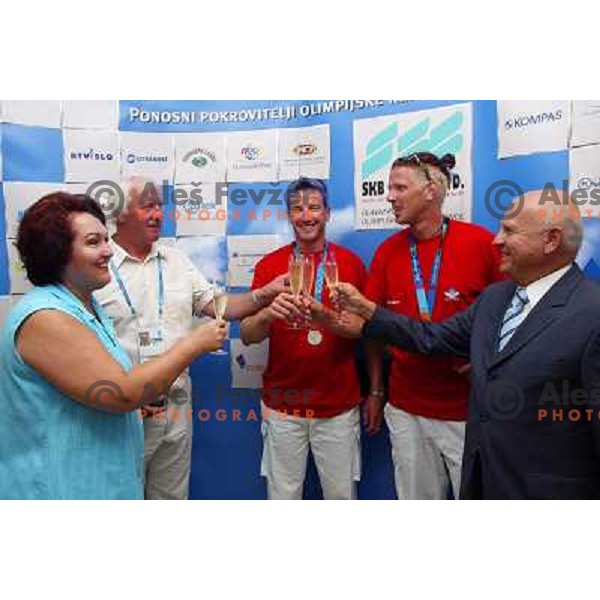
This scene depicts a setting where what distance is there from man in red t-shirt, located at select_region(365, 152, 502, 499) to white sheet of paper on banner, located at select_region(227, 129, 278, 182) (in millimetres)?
595

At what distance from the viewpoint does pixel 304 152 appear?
2.96 metres

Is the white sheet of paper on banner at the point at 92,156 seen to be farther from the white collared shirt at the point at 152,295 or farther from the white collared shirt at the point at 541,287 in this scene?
the white collared shirt at the point at 541,287

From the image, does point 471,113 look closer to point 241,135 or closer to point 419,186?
point 419,186

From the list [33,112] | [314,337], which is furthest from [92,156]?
[314,337]

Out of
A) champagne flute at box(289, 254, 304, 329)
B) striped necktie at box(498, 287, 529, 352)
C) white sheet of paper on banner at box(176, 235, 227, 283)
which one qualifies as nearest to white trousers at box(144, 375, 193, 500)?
white sheet of paper on banner at box(176, 235, 227, 283)

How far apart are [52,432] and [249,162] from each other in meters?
1.64

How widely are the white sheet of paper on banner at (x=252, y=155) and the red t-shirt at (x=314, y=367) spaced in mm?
434

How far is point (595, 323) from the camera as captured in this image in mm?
1938

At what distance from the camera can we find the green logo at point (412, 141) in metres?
2.84

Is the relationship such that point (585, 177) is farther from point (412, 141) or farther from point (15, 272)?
point (15, 272)

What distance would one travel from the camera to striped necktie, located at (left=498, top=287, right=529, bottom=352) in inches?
83.4

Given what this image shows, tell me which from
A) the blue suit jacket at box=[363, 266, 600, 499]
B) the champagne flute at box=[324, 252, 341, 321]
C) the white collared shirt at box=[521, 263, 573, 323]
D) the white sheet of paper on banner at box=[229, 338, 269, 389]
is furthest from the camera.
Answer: the white sheet of paper on banner at box=[229, 338, 269, 389]

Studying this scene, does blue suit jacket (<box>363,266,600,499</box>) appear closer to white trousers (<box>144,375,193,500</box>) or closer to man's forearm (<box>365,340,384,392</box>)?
man's forearm (<box>365,340,384,392</box>)

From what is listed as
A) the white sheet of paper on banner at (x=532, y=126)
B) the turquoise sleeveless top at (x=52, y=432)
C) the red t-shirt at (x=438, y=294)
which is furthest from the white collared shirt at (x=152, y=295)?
the white sheet of paper on banner at (x=532, y=126)
